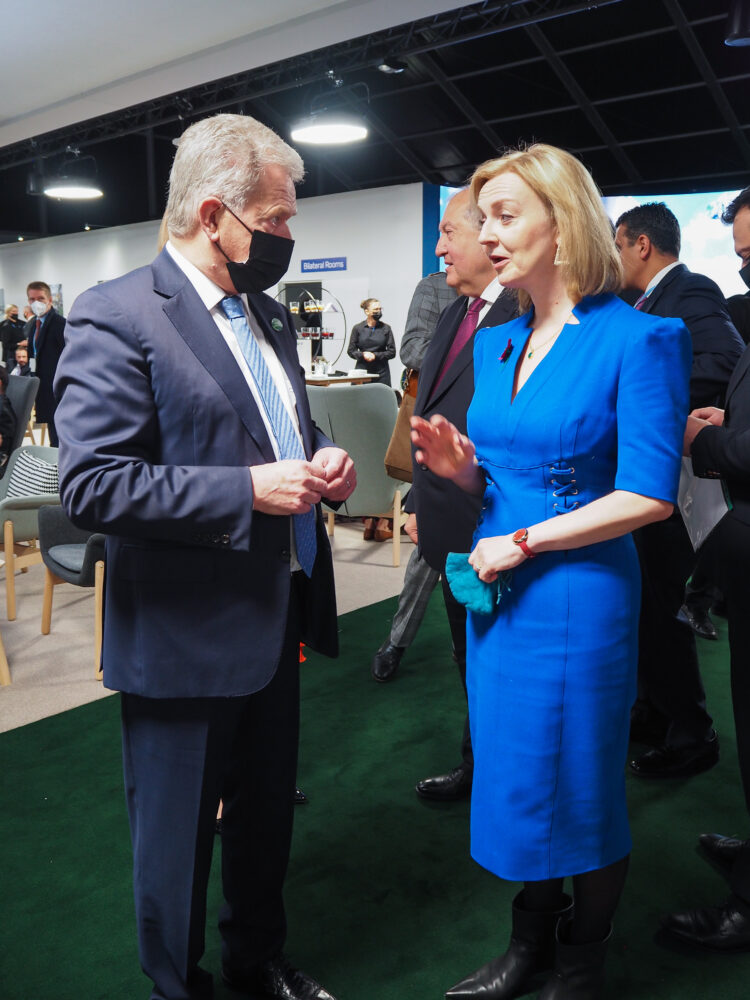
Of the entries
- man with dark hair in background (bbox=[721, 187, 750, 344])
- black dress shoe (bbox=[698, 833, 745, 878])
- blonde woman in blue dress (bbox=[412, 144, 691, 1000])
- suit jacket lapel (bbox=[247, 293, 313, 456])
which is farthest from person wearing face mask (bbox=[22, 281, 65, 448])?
blonde woman in blue dress (bbox=[412, 144, 691, 1000])

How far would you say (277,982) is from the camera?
1.73m

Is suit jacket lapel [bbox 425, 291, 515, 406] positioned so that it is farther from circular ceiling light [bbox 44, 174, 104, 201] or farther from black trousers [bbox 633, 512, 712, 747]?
circular ceiling light [bbox 44, 174, 104, 201]

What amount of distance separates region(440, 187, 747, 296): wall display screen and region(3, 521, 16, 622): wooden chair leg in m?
7.86

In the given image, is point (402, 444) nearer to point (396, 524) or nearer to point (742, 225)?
point (742, 225)

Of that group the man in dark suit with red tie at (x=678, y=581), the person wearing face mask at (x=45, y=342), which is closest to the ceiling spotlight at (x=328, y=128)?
the person wearing face mask at (x=45, y=342)

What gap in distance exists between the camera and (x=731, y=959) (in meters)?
1.91

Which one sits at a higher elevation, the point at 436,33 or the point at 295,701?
the point at 436,33

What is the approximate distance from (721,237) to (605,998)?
10.1 meters

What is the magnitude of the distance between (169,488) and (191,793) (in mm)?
571

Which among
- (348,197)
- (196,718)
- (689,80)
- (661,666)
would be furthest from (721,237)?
(196,718)

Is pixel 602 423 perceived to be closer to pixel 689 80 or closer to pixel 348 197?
pixel 689 80

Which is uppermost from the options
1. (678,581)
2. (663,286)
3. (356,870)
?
(663,286)

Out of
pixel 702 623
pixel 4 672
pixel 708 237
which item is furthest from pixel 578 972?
pixel 708 237

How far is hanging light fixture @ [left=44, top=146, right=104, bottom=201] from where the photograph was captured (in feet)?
41.7
